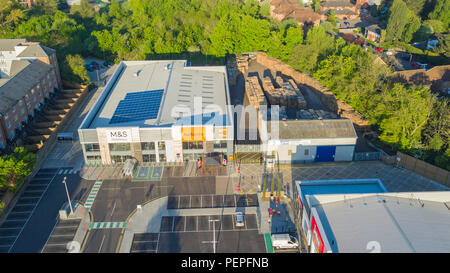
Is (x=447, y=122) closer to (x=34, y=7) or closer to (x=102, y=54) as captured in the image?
(x=102, y=54)

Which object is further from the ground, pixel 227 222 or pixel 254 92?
pixel 254 92

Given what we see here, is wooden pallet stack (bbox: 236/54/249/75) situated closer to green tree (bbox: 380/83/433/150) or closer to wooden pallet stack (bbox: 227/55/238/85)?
wooden pallet stack (bbox: 227/55/238/85)

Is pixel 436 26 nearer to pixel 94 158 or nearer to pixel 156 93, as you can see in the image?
pixel 156 93

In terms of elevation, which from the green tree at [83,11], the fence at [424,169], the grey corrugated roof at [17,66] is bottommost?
the fence at [424,169]

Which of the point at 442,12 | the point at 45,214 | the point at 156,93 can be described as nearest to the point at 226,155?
the point at 156,93

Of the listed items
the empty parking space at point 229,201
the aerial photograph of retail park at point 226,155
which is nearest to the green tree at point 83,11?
the aerial photograph of retail park at point 226,155

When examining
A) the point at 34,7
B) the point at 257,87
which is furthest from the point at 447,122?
the point at 34,7

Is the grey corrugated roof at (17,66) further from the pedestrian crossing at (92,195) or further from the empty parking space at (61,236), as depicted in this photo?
the empty parking space at (61,236)
